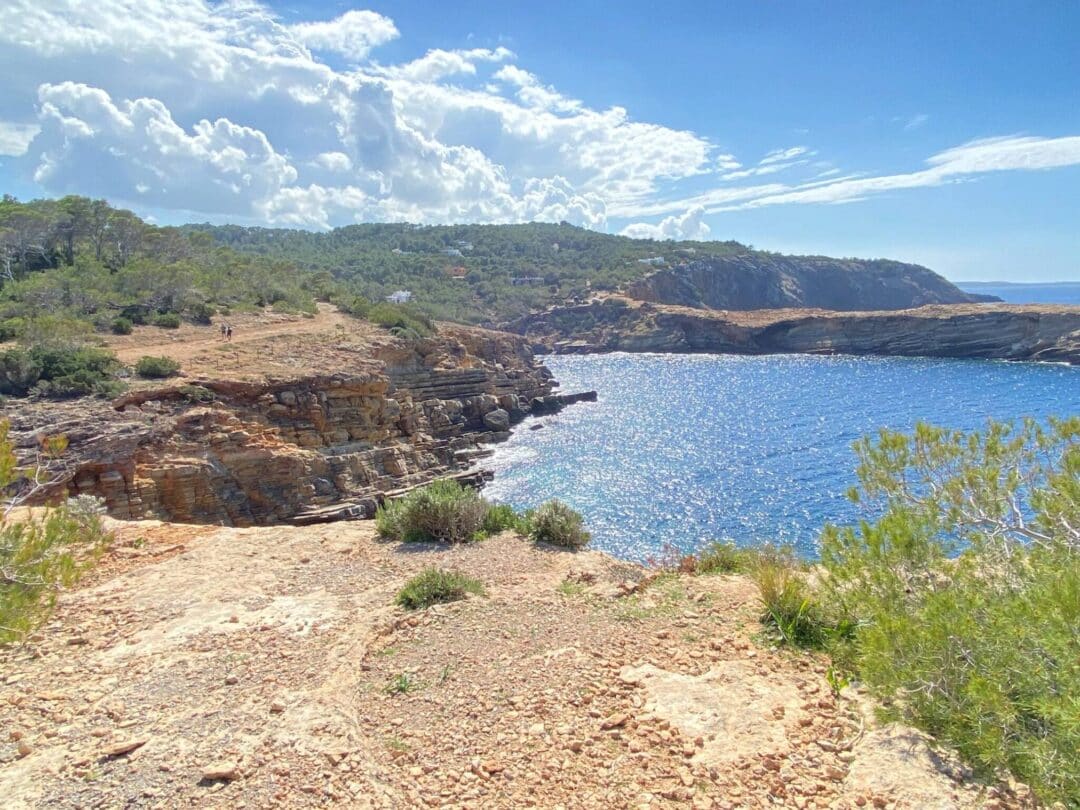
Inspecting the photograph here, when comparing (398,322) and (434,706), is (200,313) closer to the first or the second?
(398,322)

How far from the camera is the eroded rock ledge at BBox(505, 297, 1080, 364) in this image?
2410 inches

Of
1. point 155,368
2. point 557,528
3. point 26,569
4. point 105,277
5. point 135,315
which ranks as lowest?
point 557,528

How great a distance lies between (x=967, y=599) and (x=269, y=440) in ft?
64.3

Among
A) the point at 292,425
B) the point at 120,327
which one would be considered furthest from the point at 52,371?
the point at 120,327

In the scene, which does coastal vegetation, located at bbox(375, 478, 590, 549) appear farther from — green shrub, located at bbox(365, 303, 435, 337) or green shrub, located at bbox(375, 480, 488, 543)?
green shrub, located at bbox(365, 303, 435, 337)

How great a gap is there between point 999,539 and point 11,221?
4010cm

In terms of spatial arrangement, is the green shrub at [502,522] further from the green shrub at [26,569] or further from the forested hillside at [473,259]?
the forested hillside at [473,259]

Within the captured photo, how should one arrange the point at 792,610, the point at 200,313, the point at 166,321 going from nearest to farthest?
the point at 792,610
the point at 166,321
the point at 200,313

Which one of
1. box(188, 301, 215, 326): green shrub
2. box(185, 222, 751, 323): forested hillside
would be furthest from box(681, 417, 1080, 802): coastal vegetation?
box(185, 222, 751, 323): forested hillside

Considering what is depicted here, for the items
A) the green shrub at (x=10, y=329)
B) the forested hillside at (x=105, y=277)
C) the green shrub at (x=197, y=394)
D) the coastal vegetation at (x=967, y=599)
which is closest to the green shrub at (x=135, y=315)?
the forested hillside at (x=105, y=277)

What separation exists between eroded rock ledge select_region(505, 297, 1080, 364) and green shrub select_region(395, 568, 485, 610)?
69459 millimetres

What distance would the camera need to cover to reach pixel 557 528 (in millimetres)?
10602

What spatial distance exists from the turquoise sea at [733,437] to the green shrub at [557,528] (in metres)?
8.85

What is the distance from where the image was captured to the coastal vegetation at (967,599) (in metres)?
3.47
